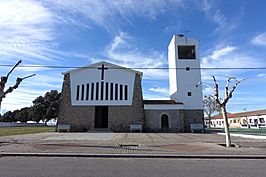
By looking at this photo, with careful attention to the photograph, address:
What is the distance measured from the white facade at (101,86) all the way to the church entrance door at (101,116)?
2.57 meters

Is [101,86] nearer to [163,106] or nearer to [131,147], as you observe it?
[163,106]

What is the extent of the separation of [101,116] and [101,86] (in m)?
5.23

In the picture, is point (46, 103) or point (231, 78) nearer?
point (231, 78)

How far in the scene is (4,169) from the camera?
6777 mm

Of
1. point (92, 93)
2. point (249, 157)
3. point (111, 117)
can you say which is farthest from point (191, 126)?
point (249, 157)

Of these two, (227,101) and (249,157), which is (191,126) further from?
(249,157)

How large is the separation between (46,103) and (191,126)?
1876 inches

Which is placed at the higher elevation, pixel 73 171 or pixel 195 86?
pixel 195 86

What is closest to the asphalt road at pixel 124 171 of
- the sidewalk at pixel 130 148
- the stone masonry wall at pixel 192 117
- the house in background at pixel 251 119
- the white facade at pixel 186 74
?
the sidewalk at pixel 130 148

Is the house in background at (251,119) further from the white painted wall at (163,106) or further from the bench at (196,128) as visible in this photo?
the white painted wall at (163,106)

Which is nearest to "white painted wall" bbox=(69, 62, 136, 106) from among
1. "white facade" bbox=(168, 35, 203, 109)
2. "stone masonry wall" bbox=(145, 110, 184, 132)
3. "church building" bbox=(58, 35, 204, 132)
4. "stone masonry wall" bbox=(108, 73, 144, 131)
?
"church building" bbox=(58, 35, 204, 132)

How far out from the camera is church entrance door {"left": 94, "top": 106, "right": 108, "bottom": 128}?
3488 centimetres

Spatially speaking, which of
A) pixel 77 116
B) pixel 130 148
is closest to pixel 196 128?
pixel 77 116

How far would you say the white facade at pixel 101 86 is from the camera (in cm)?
3306
